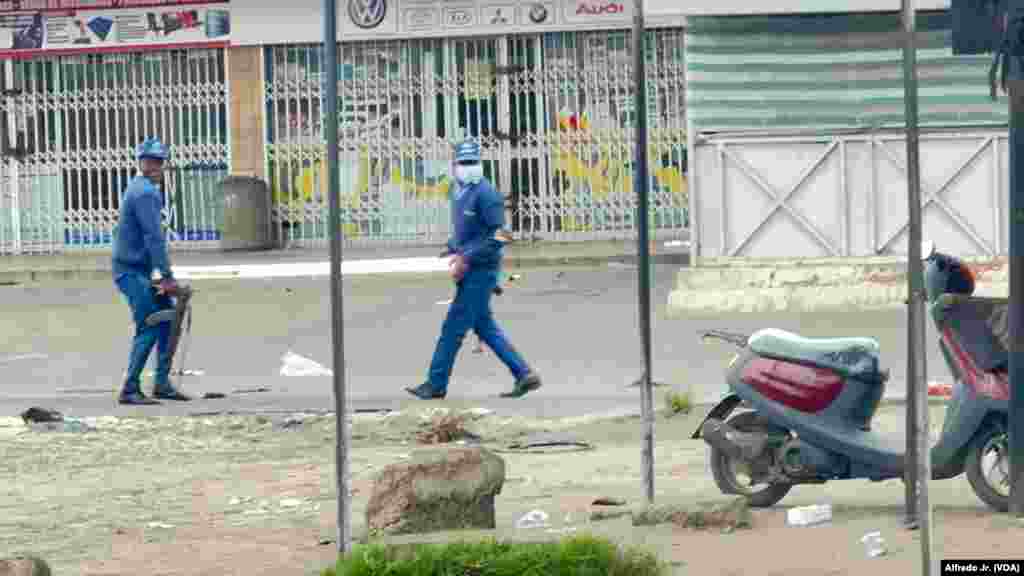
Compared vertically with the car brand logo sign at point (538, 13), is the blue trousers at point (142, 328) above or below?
below

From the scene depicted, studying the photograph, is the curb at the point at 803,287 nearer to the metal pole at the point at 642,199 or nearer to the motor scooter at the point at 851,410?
the motor scooter at the point at 851,410

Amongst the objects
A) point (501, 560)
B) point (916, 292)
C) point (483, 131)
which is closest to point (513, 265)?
point (483, 131)

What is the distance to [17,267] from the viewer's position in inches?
1000

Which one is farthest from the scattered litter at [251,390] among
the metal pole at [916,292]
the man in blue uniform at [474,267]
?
the metal pole at [916,292]

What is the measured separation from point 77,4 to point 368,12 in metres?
3.59

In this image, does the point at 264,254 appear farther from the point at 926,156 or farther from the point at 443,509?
the point at 443,509

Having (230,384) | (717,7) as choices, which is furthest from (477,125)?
(230,384)

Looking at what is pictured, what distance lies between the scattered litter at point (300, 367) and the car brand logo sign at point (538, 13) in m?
9.19

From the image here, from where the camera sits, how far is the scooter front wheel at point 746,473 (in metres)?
9.34

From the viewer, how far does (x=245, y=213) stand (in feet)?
86.1

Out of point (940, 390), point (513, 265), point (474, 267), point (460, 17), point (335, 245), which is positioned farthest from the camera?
point (460, 17)

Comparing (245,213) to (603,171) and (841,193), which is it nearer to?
(603,171)

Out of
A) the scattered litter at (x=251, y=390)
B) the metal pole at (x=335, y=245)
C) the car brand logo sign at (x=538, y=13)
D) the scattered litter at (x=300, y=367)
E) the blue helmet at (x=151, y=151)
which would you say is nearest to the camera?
the metal pole at (x=335, y=245)

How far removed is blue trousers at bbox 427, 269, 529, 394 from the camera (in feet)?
47.4
